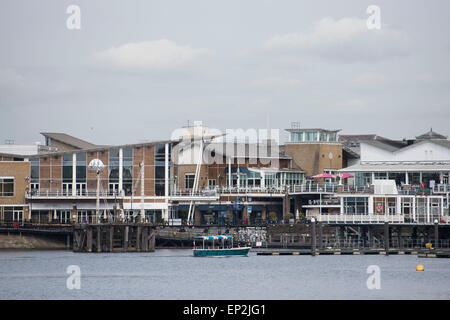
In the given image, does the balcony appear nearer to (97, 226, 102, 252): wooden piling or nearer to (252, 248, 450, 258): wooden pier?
(97, 226, 102, 252): wooden piling

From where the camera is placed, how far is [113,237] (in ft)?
396

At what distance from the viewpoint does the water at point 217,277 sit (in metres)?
82.4

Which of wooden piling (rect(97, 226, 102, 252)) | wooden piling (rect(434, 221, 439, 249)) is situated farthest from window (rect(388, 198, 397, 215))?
wooden piling (rect(97, 226, 102, 252))

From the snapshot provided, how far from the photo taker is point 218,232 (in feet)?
425

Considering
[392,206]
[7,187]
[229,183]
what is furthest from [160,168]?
[392,206]

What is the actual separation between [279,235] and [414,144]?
22.0 m

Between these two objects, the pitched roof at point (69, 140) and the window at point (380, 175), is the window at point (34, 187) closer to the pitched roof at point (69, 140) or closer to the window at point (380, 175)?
the pitched roof at point (69, 140)

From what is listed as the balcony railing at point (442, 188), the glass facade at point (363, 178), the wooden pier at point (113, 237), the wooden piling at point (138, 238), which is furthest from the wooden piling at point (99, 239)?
the balcony railing at point (442, 188)

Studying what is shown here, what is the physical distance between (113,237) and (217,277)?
29499mm

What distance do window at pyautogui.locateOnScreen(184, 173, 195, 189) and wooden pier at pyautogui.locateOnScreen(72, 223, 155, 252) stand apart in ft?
76.9

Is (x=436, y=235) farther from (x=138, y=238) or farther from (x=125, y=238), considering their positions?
(x=125, y=238)
